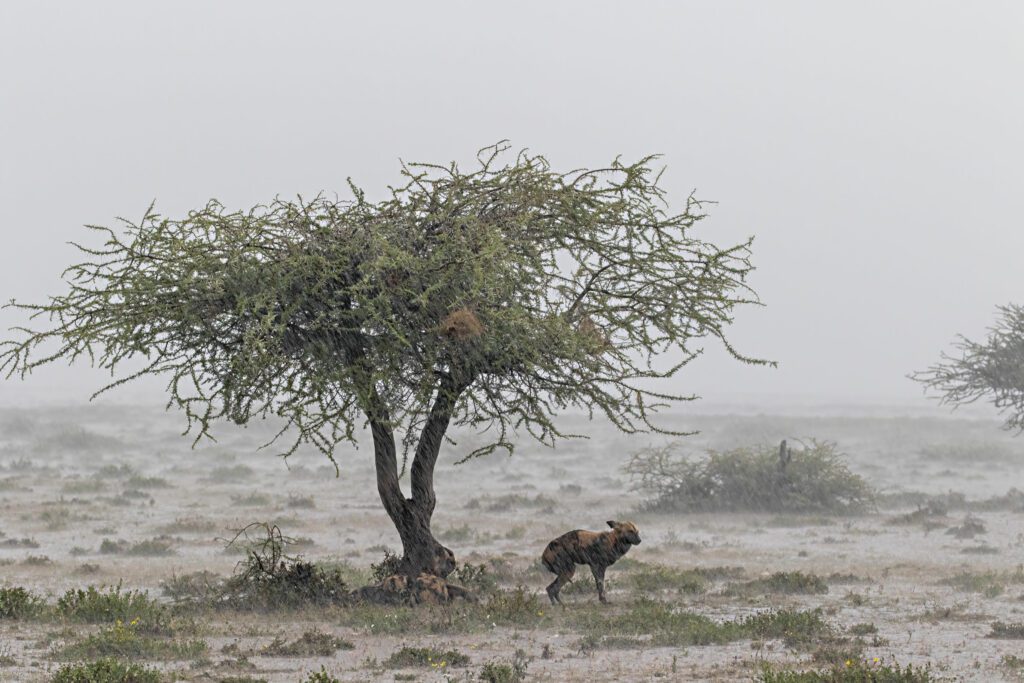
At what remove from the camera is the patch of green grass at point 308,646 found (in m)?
12.9

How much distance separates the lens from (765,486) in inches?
1248

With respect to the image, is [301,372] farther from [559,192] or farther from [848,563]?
[848,563]

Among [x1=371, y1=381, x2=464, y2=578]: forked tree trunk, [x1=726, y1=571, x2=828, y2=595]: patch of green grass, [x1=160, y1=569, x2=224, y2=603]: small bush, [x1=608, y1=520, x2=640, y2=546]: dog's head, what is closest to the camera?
[x1=608, y1=520, x2=640, y2=546]: dog's head

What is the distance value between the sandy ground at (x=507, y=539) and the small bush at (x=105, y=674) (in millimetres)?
486

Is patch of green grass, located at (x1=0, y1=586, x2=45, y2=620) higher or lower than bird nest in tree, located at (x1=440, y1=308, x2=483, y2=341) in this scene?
lower

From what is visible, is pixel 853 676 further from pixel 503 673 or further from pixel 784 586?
pixel 784 586

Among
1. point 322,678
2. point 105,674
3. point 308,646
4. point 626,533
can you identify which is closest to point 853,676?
point 626,533

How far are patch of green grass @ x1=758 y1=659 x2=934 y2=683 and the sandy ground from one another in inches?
28.5

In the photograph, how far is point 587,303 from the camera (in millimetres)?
16062

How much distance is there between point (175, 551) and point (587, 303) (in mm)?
12271

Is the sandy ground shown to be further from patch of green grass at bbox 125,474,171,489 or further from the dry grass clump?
the dry grass clump

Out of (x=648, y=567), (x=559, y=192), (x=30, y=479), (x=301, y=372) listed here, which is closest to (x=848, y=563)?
(x=648, y=567)

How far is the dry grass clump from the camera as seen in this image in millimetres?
31578

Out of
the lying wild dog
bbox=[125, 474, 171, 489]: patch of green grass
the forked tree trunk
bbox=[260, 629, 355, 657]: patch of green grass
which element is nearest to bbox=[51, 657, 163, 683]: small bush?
bbox=[260, 629, 355, 657]: patch of green grass
